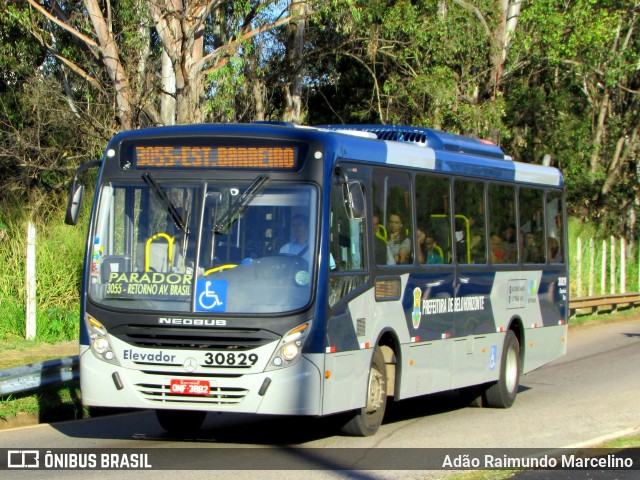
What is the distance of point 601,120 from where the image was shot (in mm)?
39969

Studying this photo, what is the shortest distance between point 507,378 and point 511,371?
20 cm

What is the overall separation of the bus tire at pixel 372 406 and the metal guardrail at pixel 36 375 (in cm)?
349

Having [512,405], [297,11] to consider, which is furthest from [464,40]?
[512,405]

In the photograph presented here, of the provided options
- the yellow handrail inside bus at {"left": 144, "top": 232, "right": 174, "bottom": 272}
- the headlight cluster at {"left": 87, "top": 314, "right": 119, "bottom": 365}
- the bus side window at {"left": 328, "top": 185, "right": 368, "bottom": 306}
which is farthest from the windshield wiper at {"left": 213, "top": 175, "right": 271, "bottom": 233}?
the headlight cluster at {"left": 87, "top": 314, "right": 119, "bottom": 365}

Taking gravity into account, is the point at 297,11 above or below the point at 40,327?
above

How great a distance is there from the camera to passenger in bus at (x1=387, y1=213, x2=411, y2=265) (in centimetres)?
1127

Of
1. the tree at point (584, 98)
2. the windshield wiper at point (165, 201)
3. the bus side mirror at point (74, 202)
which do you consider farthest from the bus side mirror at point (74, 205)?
the tree at point (584, 98)

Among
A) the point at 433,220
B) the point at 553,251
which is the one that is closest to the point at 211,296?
the point at 433,220

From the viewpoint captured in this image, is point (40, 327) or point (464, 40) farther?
point (464, 40)

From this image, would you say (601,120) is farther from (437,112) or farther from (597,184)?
(437,112)

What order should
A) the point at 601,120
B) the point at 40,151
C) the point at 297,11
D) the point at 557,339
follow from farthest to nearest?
the point at 601,120, the point at 40,151, the point at 297,11, the point at 557,339

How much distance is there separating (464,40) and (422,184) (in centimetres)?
1618

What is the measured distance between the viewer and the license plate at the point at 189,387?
9406 millimetres

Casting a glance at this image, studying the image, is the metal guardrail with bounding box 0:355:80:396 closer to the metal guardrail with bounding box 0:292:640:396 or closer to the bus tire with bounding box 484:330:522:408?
the metal guardrail with bounding box 0:292:640:396
